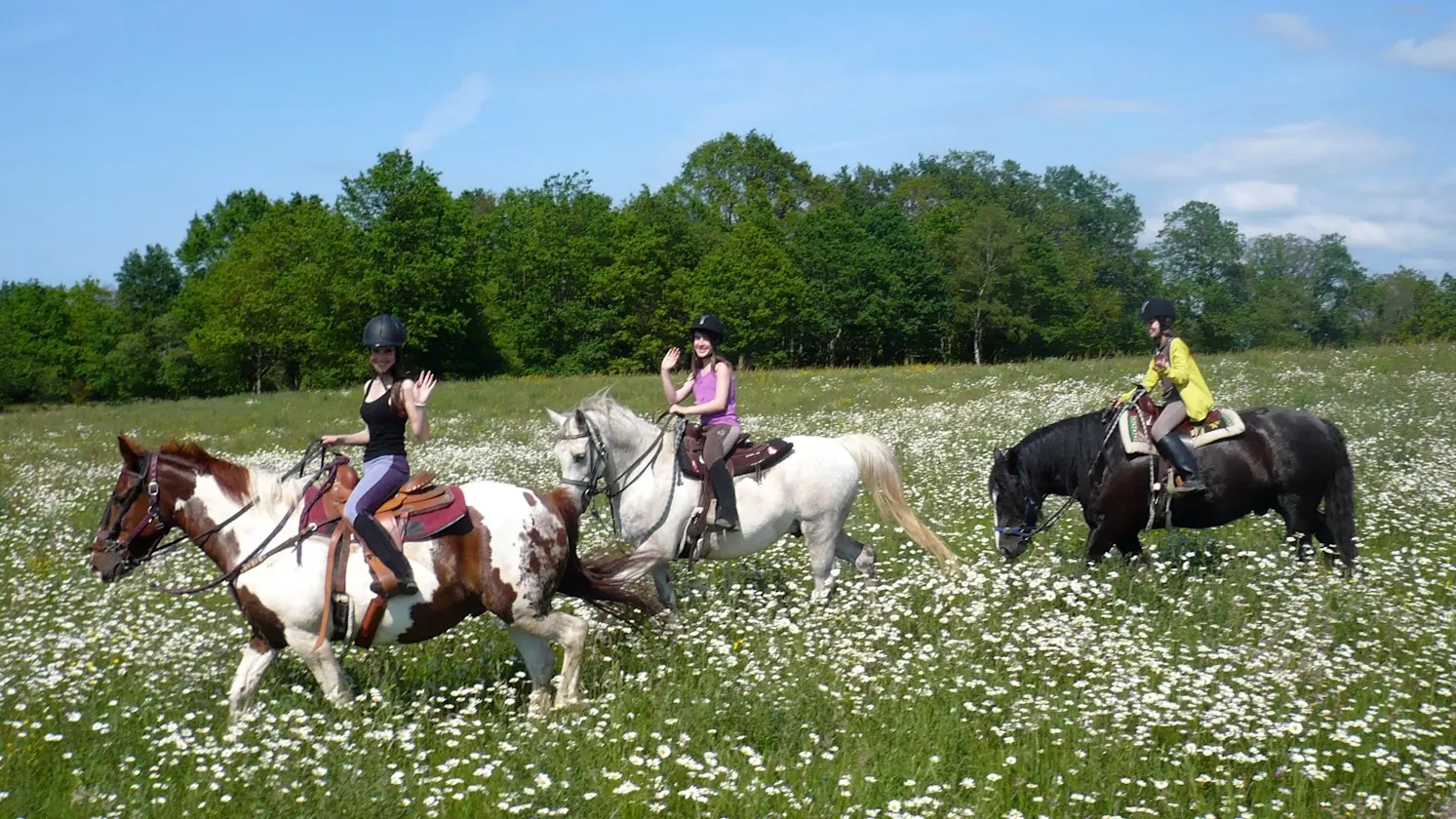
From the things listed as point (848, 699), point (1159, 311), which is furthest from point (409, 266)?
point (848, 699)

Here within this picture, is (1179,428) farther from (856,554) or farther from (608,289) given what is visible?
(608,289)

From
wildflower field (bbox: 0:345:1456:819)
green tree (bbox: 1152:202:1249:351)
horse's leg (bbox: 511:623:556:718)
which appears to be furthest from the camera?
green tree (bbox: 1152:202:1249:351)

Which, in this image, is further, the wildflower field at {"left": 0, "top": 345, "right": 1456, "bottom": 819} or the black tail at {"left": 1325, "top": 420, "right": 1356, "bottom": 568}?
the black tail at {"left": 1325, "top": 420, "right": 1356, "bottom": 568}

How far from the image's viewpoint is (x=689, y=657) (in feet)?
24.3

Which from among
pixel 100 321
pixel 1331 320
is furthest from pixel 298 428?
pixel 1331 320

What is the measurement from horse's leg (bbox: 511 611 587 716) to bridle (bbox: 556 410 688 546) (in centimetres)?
123

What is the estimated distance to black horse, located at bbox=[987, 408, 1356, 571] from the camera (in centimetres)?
932

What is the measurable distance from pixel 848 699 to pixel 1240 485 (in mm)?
4968

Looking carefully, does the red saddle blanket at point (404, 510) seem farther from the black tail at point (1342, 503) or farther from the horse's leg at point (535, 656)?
the black tail at point (1342, 503)

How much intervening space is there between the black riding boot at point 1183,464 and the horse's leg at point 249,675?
7.33 meters

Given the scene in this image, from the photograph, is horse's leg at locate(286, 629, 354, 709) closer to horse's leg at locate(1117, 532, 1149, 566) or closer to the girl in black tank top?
the girl in black tank top

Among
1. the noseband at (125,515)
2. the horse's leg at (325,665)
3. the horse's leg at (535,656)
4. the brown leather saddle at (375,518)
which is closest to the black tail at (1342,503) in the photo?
the horse's leg at (535,656)

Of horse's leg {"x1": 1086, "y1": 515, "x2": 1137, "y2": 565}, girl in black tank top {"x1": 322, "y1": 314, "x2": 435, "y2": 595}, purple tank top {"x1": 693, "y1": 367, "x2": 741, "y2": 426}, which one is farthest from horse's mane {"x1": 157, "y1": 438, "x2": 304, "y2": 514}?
horse's leg {"x1": 1086, "y1": 515, "x2": 1137, "y2": 565}

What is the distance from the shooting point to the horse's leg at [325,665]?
6445 mm
